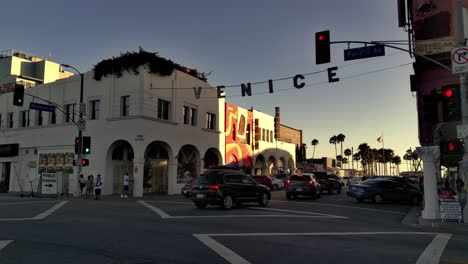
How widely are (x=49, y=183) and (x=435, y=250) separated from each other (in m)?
25.2

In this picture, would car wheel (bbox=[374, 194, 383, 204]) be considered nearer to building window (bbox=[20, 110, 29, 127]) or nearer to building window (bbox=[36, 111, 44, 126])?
building window (bbox=[36, 111, 44, 126])

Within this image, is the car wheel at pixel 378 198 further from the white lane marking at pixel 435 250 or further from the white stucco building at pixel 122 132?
the white stucco building at pixel 122 132

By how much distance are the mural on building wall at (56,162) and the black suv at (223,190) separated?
1935 centimetres

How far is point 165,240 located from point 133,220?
447 centimetres

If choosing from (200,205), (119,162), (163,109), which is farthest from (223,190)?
(119,162)

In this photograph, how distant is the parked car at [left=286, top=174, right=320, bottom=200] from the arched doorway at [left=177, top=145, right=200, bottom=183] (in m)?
12.7

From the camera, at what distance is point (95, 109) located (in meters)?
33.9

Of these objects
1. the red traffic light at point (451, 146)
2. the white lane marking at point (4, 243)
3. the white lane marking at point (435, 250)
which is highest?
the red traffic light at point (451, 146)

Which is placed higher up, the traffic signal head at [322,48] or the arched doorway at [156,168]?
the traffic signal head at [322,48]

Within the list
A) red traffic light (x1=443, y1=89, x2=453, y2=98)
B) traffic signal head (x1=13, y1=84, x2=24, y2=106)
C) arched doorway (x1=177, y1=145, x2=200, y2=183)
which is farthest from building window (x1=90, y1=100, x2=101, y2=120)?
red traffic light (x1=443, y1=89, x2=453, y2=98)

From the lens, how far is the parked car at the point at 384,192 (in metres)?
25.0

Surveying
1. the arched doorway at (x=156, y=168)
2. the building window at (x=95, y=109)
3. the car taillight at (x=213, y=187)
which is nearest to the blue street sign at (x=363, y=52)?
the car taillight at (x=213, y=187)

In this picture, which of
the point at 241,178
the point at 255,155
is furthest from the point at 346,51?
the point at 255,155

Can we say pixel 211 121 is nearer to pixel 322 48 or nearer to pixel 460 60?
pixel 322 48
